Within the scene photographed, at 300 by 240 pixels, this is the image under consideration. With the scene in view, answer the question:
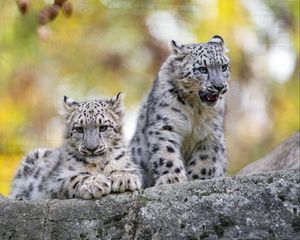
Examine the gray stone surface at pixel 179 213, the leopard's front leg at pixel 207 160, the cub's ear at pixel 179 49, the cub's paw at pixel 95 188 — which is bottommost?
the gray stone surface at pixel 179 213

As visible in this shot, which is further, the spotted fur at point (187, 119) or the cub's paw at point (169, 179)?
the spotted fur at point (187, 119)

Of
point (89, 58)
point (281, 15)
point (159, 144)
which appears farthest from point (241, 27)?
point (159, 144)

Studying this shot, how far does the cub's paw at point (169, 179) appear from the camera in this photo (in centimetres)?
1055

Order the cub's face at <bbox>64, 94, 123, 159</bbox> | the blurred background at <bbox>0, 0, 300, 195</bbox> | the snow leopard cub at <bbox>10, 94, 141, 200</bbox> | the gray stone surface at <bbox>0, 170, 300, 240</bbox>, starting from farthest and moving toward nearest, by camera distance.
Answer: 1. the blurred background at <bbox>0, 0, 300, 195</bbox>
2. the cub's face at <bbox>64, 94, 123, 159</bbox>
3. the snow leopard cub at <bbox>10, 94, 141, 200</bbox>
4. the gray stone surface at <bbox>0, 170, 300, 240</bbox>

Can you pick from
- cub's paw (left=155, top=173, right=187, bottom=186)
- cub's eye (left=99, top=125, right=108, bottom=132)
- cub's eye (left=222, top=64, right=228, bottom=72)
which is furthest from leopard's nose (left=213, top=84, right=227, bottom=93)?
cub's eye (left=99, top=125, right=108, bottom=132)

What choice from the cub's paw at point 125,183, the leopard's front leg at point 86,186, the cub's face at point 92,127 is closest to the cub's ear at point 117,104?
the cub's face at point 92,127

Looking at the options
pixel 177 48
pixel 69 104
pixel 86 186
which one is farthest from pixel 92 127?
pixel 177 48

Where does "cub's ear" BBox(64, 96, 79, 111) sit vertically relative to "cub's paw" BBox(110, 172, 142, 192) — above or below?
above

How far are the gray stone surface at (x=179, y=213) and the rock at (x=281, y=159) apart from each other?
295cm

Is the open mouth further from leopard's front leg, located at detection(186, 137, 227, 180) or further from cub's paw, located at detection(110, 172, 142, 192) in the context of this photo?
cub's paw, located at detection(110, 172, 142, 192)

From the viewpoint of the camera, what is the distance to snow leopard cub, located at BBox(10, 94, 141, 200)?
9680mm

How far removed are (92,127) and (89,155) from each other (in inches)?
9.6

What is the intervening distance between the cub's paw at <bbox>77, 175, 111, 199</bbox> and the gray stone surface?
0.06 m

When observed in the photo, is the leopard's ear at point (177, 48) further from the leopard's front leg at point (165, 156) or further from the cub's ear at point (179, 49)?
the leopard's front leg at point (165, 156)
